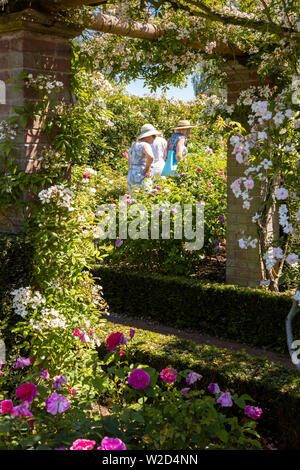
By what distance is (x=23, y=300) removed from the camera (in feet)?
10.5

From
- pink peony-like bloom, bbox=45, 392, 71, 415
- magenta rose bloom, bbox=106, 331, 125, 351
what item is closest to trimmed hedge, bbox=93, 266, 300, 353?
magenta rose bloom, bbox=106, 331, 125, 351

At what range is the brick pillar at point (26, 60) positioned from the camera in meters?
3.45

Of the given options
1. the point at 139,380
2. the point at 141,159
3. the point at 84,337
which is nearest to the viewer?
the point at 139,380

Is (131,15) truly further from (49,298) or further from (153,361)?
(153,361)

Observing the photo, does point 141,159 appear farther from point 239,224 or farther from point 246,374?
point 246,374

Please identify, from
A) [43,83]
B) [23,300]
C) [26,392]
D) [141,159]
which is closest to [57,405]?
[26,392]

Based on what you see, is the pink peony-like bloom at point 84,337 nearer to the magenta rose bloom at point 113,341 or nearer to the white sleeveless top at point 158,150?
the magenta rose bloom at point 113,341

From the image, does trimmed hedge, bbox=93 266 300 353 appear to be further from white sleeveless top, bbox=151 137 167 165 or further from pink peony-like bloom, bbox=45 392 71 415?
A: white sleeveless top, bbox=151 137 167 165

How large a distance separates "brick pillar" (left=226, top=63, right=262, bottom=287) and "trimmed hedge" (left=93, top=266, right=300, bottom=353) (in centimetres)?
55

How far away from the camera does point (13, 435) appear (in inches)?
88.5

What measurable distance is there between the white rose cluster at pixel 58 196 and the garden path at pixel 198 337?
1922 millimetres

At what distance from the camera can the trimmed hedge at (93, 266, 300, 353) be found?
471 centimetres

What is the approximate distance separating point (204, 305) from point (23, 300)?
7.71 ft
